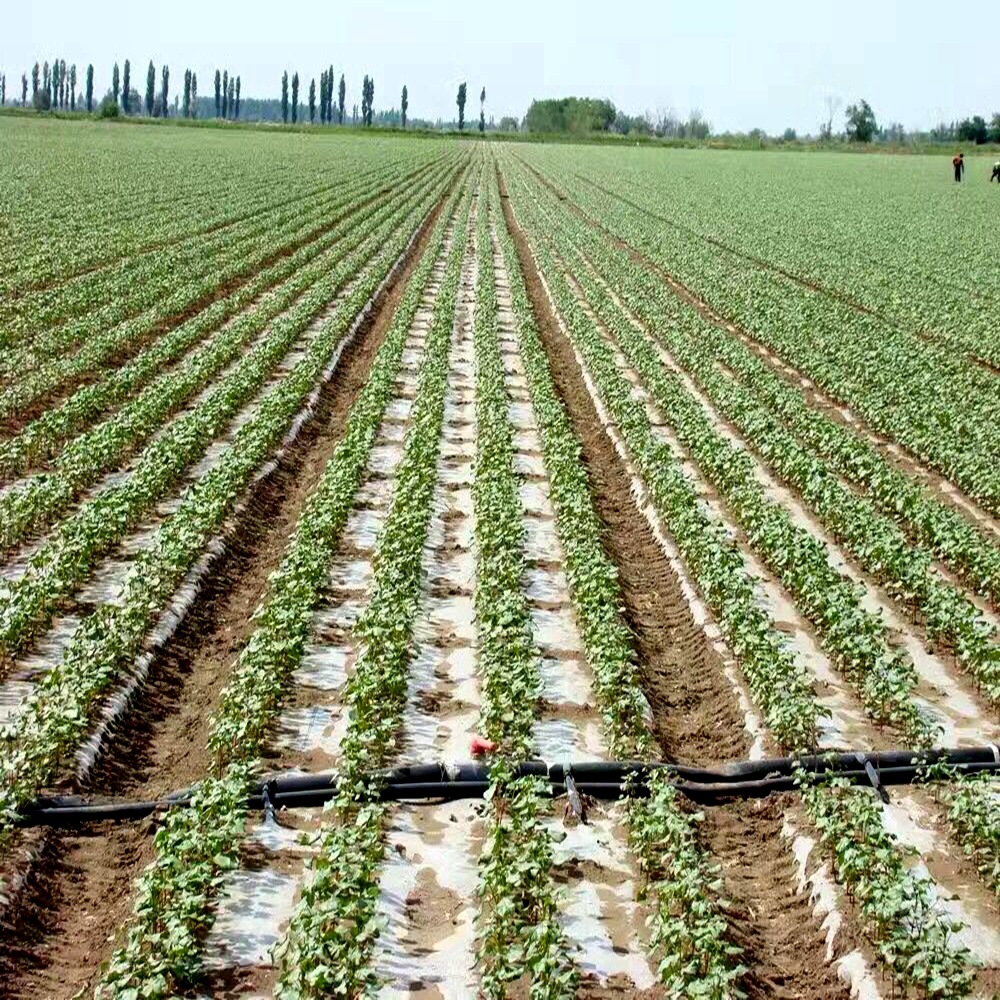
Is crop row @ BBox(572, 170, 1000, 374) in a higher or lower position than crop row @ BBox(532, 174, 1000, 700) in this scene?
higher

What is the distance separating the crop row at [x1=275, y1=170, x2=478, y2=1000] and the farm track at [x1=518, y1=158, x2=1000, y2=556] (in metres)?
5.89

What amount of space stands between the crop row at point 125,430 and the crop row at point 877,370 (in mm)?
9425

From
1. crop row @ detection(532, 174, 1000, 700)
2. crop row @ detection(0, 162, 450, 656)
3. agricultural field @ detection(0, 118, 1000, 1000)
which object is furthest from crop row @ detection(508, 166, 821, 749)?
crop row @ detection(0, 162, 450, 656)

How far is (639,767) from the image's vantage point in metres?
7.62

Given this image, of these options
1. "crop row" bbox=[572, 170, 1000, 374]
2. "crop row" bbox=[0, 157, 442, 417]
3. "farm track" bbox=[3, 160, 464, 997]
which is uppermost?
"crop row" bbox=[572, 170, 1000, 374]

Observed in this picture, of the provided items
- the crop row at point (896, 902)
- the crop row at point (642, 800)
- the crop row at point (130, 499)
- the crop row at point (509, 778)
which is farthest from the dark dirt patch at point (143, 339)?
the crop row at point (896, 902)

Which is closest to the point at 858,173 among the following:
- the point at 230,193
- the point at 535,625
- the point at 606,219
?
the point at 606,219

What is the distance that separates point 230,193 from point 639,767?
44.7 metres

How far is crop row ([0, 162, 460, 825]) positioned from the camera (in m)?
7.23

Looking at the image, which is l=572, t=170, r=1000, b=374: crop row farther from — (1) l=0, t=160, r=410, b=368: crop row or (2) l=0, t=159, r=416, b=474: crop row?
(1) l=0, t=160, r=410, b=368: crop row

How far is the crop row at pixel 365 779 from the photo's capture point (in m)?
5.45

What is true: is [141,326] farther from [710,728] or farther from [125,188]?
[125,188]

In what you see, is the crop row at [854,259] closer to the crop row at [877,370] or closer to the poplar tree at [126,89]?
the crop row at [877,370]

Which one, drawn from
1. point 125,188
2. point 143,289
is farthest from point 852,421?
point 125,188
